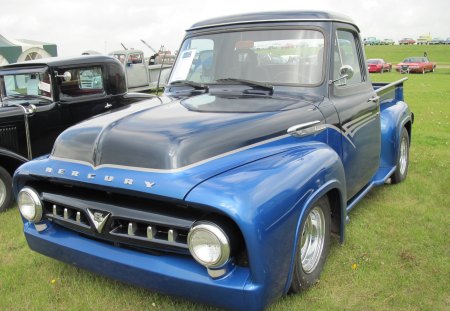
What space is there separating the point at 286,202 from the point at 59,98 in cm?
423

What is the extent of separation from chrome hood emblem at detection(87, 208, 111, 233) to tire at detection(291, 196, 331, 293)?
48.9 inches

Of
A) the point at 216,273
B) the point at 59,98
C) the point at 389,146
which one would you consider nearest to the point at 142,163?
the point at 216,273

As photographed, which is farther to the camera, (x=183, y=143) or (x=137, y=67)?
(x=137, y=67)

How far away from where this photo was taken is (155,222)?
93.4 inches

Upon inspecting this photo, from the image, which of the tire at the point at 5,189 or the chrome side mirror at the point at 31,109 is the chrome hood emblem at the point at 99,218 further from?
the chrome side mirror at the point at 31,109

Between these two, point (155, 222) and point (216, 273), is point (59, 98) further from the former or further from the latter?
point (216, 273)

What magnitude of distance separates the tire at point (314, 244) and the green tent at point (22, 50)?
65.0 ft

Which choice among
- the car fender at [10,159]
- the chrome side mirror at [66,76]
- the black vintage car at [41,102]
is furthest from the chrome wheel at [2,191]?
the chrome side mirror at [66,76]

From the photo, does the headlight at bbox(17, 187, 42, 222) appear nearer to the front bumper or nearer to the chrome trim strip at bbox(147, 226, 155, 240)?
the front bumper

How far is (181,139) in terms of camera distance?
8.30 feet

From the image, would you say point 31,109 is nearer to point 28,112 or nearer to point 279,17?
point 28,112

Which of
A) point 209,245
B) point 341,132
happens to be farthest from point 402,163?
point 209,245

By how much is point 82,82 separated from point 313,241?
4.22 m

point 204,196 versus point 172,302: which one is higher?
point 204,196
